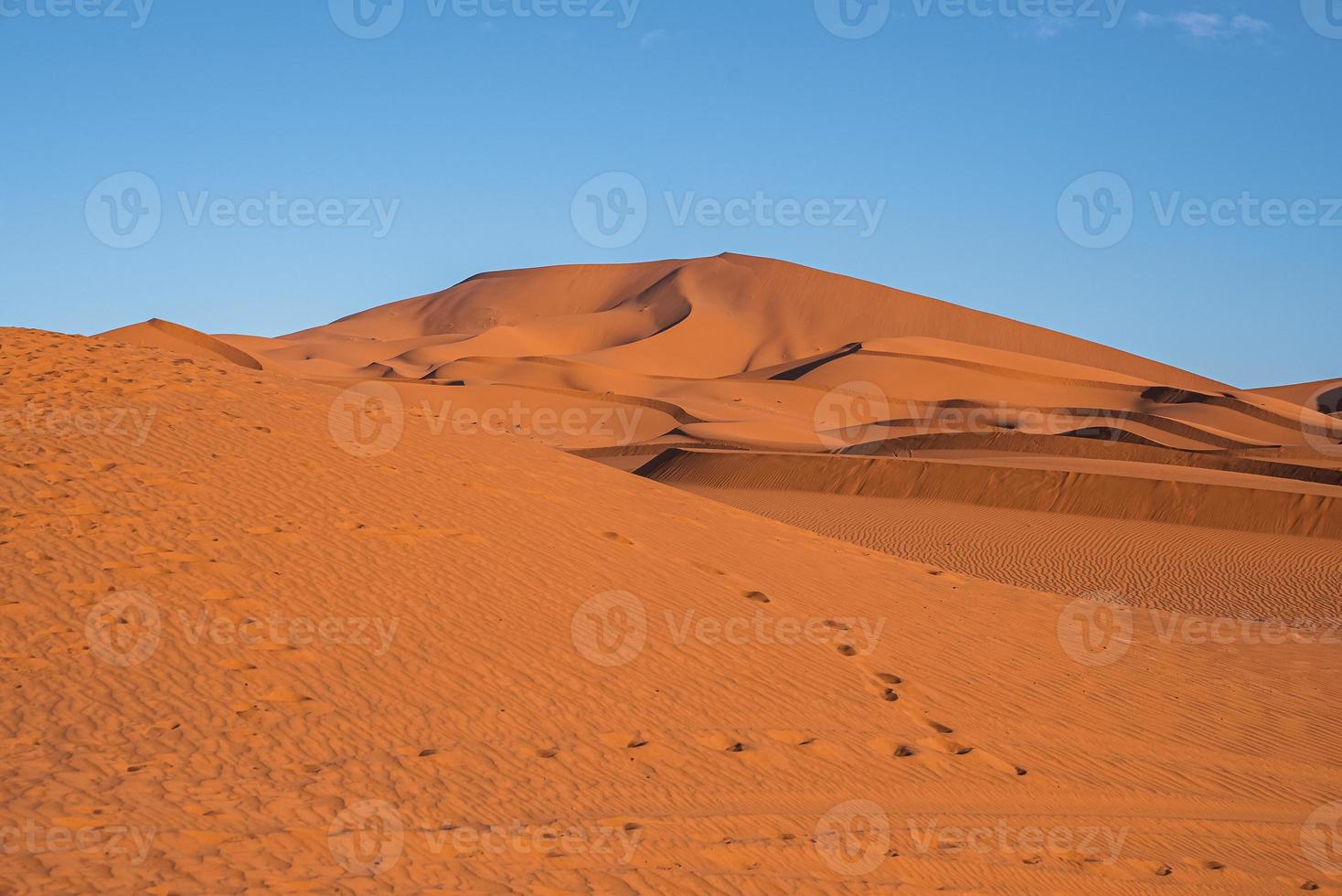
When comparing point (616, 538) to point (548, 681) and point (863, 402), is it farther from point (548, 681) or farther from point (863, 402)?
point (863, 402)

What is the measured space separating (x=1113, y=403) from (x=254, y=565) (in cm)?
6628

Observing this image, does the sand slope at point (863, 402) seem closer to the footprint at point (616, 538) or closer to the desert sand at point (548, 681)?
the desert sand at point (548, 681)

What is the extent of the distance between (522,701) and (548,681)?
0.43 m

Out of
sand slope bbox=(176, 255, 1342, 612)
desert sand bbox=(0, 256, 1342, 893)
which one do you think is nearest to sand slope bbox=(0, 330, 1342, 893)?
desert sand bbox=(0, 256, 1342, 893)

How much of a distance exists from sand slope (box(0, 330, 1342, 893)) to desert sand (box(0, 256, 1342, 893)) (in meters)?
0.03

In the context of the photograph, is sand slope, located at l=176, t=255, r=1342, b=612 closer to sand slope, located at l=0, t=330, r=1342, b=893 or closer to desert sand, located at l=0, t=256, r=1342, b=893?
desert sand, located at l=0, t=256, r=1342, b=893

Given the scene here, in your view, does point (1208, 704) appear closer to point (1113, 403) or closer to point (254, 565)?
point (254, 565)

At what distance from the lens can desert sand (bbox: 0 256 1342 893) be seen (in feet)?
19.2

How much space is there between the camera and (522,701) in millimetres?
7852

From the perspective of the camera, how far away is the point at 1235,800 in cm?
812

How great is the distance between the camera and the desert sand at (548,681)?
5.86m

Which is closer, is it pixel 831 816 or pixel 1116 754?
pixel 831 816

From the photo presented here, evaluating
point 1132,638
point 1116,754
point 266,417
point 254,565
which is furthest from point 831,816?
point 266,417

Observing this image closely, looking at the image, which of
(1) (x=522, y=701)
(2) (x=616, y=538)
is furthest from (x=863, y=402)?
(1) (x=522, y=701)
